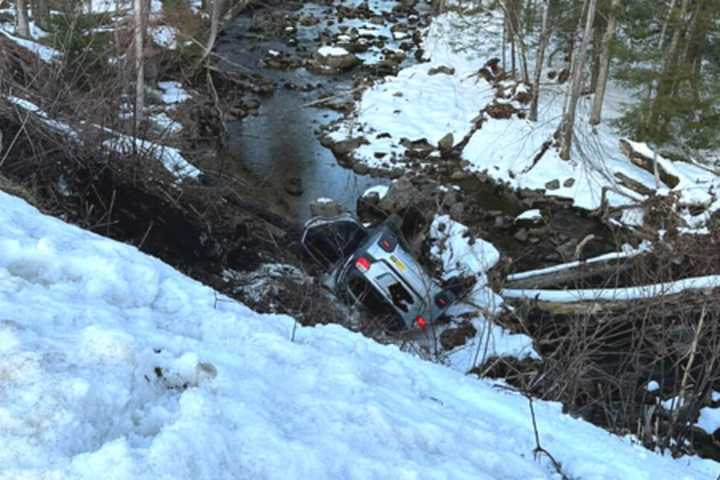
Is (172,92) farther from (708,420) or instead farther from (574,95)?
(708,420)

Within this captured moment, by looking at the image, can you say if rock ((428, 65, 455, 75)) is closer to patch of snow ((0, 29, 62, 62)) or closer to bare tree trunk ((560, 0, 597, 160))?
bare tree trunk ((560, 0, 597, 160))

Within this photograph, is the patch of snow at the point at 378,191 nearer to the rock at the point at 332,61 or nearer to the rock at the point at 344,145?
the rock at the point at 344,145

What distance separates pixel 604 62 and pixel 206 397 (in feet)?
A: 68.0

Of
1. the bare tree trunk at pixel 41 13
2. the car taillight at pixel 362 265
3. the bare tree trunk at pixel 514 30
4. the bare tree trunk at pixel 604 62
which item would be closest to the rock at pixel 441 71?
the bare tree trunk at pixel 514 30

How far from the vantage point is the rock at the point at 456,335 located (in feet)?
34.6

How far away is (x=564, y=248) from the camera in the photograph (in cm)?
1496

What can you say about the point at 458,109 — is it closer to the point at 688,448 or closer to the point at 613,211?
the point at 613,211

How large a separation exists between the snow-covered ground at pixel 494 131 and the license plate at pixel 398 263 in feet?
23.1

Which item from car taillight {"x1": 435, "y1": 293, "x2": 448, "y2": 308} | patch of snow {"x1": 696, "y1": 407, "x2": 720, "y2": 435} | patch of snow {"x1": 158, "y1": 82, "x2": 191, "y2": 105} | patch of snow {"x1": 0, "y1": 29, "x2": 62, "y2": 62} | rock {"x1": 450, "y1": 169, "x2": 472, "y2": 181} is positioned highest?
patch of snow {"x1": 0, "y1": 29, "x2": 62, "y2": 62}

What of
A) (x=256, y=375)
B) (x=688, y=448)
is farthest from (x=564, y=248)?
(x=256, y=375)

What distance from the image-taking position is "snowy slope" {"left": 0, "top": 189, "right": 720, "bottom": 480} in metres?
2.62

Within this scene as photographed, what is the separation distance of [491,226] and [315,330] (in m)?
12.0

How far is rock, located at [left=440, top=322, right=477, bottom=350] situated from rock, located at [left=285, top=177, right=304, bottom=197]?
7.42 metres

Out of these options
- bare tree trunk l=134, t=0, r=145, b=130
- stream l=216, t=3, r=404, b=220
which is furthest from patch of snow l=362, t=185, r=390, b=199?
bare tree trunk l=134, t=0, r=145, b=130
